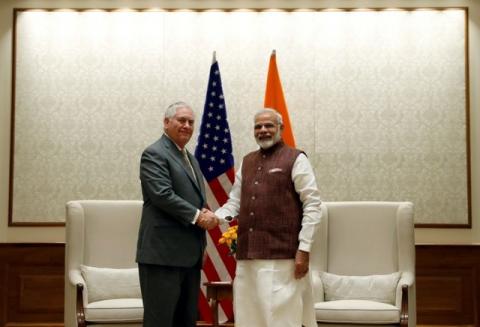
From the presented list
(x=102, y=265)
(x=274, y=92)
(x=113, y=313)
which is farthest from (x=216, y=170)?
(x=113, y=313)

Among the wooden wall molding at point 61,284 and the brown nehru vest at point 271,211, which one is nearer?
the brown nehru vest at point 271,211

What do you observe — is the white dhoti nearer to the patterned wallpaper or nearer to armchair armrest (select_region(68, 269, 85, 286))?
armchair armrest (select_region(68, 269, 85, 286))

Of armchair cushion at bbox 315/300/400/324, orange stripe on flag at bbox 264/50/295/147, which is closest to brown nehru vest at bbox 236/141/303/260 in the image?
armchair cushion at bbox 315/300/400/324

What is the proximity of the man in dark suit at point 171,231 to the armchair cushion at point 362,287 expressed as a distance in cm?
132

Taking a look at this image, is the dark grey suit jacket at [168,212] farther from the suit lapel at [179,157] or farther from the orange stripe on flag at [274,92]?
the orange stripe on flag at [274,92]

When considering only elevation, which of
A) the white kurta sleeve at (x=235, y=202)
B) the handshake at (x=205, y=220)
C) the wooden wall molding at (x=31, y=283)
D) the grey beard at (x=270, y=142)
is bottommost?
the wooden wall molding at (x=31, y=283)

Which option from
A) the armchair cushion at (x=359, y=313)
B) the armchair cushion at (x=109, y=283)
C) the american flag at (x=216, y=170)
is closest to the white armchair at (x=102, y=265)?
the armchair cushion at (x=109, y=283)

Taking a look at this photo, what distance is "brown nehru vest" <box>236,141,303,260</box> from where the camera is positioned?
3.79 metres

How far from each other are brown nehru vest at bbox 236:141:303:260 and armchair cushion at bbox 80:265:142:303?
1.34 m

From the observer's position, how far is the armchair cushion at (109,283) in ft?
Result: 15.9

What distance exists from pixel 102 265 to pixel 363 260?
1.88 m

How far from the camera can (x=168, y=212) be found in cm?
381

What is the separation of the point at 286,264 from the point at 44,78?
350 centimetres

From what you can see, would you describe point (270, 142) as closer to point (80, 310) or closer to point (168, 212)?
point (168, 212)
